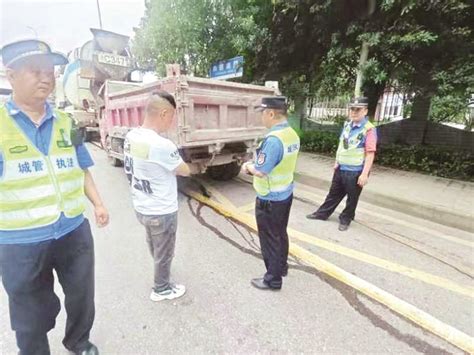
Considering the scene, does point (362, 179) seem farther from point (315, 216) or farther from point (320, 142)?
point (320, 142)

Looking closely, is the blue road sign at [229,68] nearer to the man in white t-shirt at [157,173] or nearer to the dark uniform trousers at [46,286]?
the man in white t-shirt at [157,173]

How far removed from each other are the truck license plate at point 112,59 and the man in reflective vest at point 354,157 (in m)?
7.87

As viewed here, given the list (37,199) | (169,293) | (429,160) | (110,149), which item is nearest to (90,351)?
(169,293)

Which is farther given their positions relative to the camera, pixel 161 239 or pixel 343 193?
pixel 343 193

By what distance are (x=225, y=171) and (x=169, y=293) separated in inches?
146

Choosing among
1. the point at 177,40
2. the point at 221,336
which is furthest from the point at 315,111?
→ the point at 221,336

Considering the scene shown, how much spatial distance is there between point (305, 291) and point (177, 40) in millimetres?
9166

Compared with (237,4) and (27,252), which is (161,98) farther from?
(237,4)

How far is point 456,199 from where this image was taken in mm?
4598

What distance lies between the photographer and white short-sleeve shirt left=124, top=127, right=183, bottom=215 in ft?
6.51

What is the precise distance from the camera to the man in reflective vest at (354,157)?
348cm

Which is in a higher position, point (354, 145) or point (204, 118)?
point (204, 118)

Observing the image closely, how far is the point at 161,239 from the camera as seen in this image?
222 cm

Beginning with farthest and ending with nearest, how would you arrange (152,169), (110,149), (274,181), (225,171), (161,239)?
1. (110,149)
2. (225,171)
3. (274,181)
4. (161,239)
5. (152,169)
